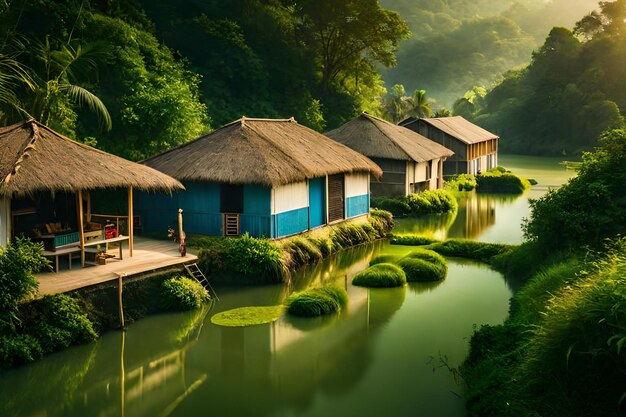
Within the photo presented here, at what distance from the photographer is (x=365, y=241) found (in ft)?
83.3

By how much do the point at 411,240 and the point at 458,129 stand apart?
24.0 m

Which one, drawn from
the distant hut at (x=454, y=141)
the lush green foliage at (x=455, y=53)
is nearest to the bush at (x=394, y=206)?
the distant hut at (x=454, y=141)

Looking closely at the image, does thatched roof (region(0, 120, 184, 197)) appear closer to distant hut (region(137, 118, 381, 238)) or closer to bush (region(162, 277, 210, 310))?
bush (region(162, 277, 210, 310))

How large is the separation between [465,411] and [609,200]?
866 centimetres

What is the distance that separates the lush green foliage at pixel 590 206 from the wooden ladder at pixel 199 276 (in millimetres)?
8845

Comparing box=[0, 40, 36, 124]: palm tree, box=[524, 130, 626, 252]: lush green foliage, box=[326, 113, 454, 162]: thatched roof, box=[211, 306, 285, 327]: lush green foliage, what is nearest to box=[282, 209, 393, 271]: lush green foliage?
box=[211, 306, 285, 327]: lush green foliage

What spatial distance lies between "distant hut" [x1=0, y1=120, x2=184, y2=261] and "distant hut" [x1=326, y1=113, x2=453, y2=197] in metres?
17.4

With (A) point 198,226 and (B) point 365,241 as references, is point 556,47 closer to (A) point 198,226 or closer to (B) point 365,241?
(B) point 365,241

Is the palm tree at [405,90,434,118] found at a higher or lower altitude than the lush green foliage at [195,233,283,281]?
higher

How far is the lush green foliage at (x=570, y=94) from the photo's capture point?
217ft

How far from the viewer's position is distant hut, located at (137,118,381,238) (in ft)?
66.7

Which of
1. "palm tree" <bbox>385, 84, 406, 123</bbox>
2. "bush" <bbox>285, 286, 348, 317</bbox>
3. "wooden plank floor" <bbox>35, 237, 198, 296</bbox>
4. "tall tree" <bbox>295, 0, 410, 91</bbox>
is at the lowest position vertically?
"bush" <bbox>285, 286, 348, 317</bbox>

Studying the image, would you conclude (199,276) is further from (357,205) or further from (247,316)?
(357,205)

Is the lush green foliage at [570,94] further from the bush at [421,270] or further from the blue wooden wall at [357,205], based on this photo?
the bush at [421,270]
